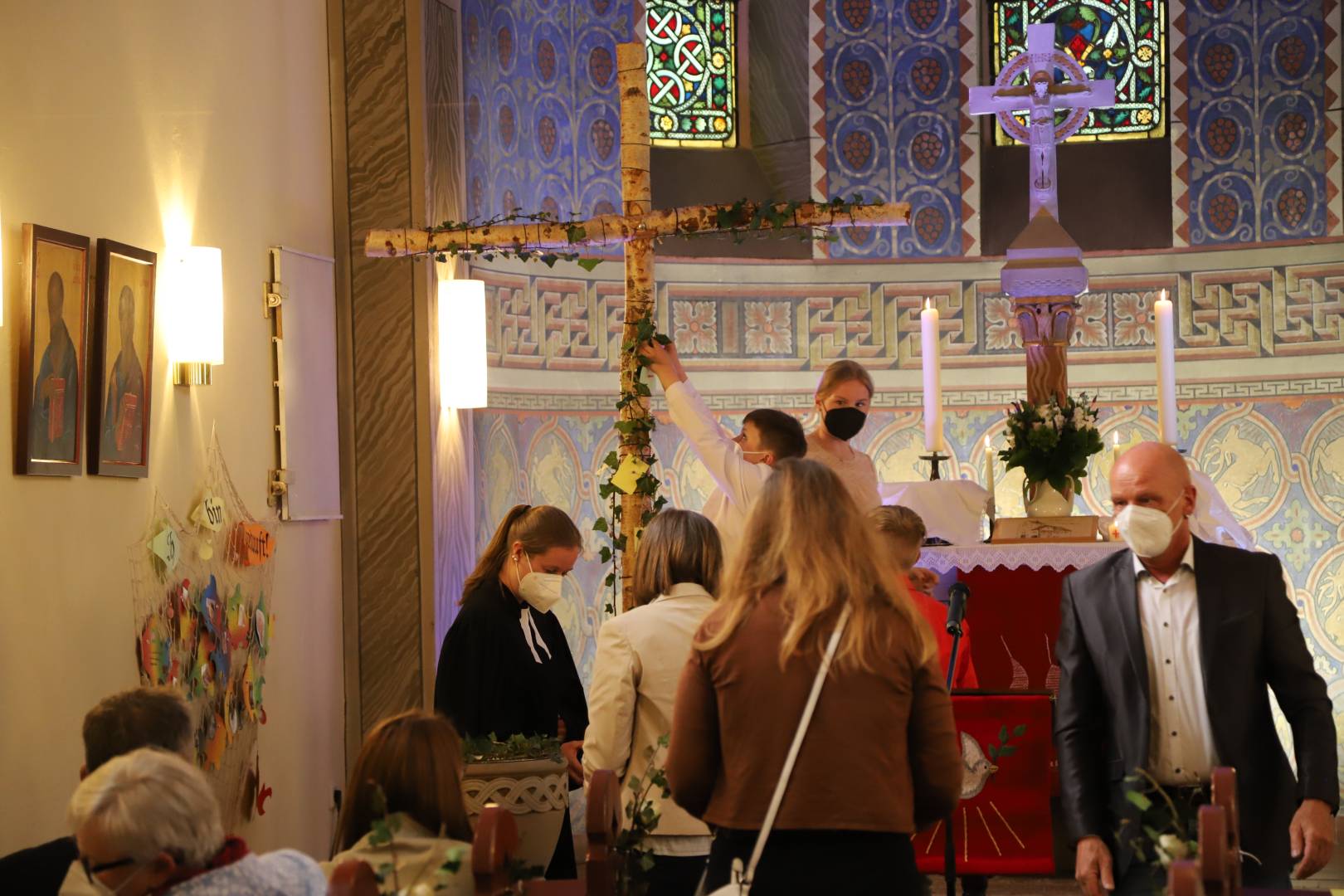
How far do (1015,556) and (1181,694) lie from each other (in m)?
3.17

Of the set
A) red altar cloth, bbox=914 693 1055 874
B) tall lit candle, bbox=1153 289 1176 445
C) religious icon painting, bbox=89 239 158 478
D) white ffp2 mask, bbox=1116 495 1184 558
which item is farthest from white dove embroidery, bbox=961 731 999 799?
religious icon painting, bbox=89 239 158 478

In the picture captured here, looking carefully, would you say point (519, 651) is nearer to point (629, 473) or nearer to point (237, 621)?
point (629, 473)

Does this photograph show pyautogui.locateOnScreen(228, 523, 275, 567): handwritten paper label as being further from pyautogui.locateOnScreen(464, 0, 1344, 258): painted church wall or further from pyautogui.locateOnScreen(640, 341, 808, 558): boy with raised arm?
pyautogui.locateOnScreen(464, 0, 1344, 258): painted church wall

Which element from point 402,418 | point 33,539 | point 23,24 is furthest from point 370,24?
point 33,539

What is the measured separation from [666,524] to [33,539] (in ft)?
5.69

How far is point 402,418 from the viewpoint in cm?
683

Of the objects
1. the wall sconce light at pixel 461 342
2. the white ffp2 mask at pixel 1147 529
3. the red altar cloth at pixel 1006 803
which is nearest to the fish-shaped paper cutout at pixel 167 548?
the wall sconce light at pixel 461 342

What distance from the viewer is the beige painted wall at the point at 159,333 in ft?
14.1

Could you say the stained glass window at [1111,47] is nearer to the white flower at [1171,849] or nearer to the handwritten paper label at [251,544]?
the handwritten paper label at [251,544]

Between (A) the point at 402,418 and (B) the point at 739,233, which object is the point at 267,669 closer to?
(A) the point at 402,418

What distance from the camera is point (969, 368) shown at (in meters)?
9.63

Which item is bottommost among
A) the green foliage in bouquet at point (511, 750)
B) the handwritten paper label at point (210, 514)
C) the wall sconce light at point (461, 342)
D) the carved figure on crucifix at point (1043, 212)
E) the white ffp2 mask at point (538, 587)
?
the green foliage in bouquet at point (511, 750)

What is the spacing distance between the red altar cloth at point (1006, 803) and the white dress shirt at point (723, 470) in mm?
1078

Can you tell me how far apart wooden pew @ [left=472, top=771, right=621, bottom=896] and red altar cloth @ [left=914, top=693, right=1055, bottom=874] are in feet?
7.17
